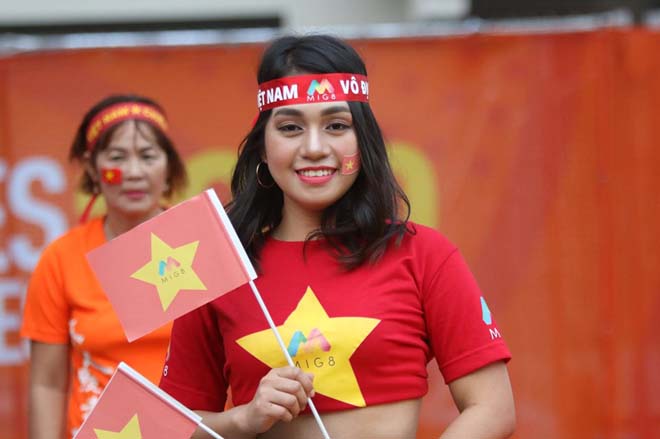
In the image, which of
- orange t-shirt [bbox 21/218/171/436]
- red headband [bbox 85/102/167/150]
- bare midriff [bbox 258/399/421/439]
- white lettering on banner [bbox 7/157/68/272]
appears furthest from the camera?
white lettering on banner [bbox 7/157/68/272]

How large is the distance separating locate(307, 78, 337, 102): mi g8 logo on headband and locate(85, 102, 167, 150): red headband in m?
1.79

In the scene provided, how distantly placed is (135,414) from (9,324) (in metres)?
3.32

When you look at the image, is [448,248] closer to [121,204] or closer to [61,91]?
[121,204]

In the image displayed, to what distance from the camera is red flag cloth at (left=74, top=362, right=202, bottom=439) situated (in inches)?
112

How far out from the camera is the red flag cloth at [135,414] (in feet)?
9.34

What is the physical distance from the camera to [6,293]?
599 centimetres

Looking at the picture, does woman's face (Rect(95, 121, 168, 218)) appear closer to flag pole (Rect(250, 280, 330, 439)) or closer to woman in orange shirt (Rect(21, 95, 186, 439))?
woman in orange shirt (Rect(21, 95, 186, 439))

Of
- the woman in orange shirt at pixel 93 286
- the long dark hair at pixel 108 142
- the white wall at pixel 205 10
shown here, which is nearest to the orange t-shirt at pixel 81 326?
the woman in orange shirt at pixel 93 286

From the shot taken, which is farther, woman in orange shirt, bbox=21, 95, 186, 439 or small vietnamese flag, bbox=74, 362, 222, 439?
woman in orange shirt, bbox=21, 95, 186, 439

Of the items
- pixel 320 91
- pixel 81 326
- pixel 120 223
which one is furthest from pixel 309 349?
pixel 120 223

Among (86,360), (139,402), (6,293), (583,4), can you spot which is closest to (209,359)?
(139,402)

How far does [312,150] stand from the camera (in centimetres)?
289

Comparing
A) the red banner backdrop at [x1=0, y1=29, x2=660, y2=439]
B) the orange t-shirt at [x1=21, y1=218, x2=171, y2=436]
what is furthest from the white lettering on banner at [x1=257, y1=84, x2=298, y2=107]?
the red banner backdrop at [x1=0, y1=29, x2=660, y2=439]

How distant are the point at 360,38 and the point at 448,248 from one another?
3254 millimetres
